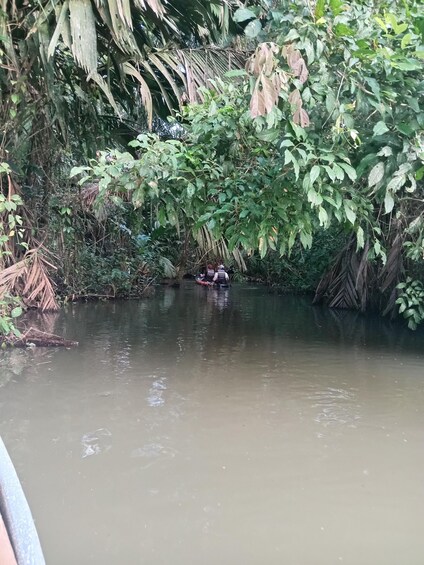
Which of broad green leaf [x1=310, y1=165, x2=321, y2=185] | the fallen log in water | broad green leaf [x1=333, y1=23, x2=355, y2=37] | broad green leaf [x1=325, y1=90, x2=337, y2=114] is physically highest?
broad green leaf [x1=333, y1=23, x2=355, y2=37]

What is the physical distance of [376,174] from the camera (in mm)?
4246

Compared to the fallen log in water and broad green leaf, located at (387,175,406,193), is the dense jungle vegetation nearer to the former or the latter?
broad green leaf, located at (387,175,406,193)

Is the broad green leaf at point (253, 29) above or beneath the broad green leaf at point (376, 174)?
above

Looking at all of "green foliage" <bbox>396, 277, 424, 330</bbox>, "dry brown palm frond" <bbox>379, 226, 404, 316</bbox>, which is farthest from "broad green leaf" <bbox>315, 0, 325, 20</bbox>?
"dry brown palm frond" <bbox>379, 226, 404, 316</bbox>

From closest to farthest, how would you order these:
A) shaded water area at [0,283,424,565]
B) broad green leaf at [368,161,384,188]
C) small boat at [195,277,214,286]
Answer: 1. shaded water area at [0,283,424,565]
2. broad green leaf at [368,161,384,188]
3. small boat at [195,277,214,286]

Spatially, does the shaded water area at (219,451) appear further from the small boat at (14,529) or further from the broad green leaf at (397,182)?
the broad green leaf at (397,182)

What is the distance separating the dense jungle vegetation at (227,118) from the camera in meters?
4.07

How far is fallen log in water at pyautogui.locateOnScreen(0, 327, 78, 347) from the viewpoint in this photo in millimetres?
6055

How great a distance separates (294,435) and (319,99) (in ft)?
8.39

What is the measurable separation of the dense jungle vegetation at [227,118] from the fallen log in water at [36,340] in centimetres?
39

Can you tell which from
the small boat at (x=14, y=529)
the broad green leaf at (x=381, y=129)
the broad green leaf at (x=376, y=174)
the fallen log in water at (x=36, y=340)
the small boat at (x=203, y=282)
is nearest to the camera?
the small boat at (x=14, y=529)

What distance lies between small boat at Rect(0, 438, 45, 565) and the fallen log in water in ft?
17.0

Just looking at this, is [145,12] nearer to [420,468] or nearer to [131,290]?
[420,468]

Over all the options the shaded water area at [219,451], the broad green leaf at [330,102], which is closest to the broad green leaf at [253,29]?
the broad green leaf at [330,102]
